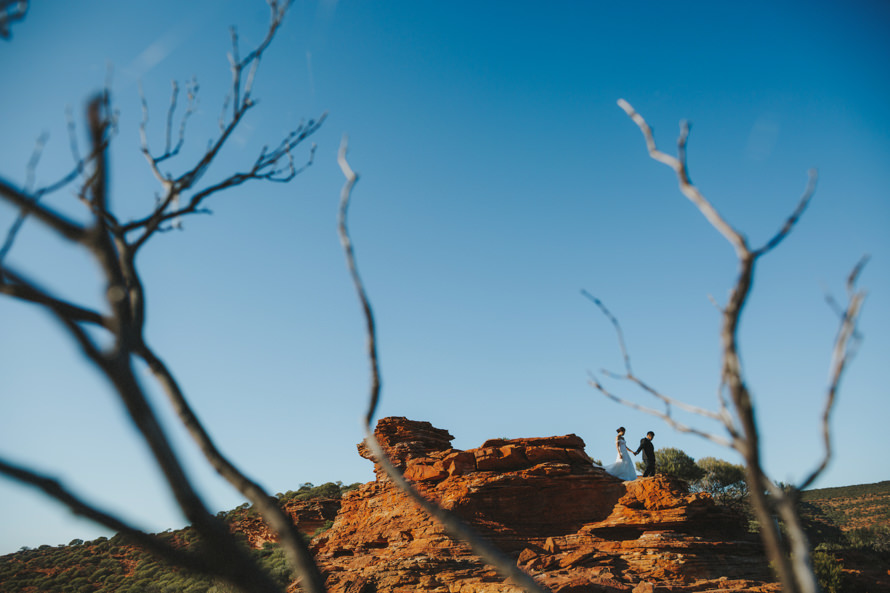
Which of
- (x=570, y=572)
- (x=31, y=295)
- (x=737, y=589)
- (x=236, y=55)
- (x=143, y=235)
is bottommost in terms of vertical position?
(x=737, y=589)

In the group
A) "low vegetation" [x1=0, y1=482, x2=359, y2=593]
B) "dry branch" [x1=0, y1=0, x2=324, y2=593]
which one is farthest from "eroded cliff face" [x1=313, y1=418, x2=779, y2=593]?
"dry branch" [x1=0, y1=0, x2=324, y2=593]

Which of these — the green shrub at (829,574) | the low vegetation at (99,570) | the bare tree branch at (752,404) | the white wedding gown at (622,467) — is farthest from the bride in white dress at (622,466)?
the bare tree branch at (752,404)

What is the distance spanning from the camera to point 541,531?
15398 millimetres

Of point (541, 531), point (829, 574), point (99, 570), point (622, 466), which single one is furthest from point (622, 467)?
point (99, 570)

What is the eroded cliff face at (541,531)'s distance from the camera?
11.6m

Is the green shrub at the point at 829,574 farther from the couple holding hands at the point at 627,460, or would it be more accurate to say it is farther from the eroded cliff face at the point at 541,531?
the couple holding hands at the point at 627,460

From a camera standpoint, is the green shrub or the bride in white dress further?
the bride in white dress

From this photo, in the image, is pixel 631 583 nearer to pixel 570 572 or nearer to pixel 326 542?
pixel 570 572

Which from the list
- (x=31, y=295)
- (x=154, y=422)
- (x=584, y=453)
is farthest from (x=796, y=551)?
(x=584, y=453)

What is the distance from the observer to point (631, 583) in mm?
11273

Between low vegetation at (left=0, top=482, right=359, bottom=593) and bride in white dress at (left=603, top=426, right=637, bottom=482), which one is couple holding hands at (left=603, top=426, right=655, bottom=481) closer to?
bride in white dress at (left=603, top=426, right=637, bottom=482)

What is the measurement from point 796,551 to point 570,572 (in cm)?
1249

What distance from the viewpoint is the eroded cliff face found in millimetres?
11625

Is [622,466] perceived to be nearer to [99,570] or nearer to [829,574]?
[829,574]
